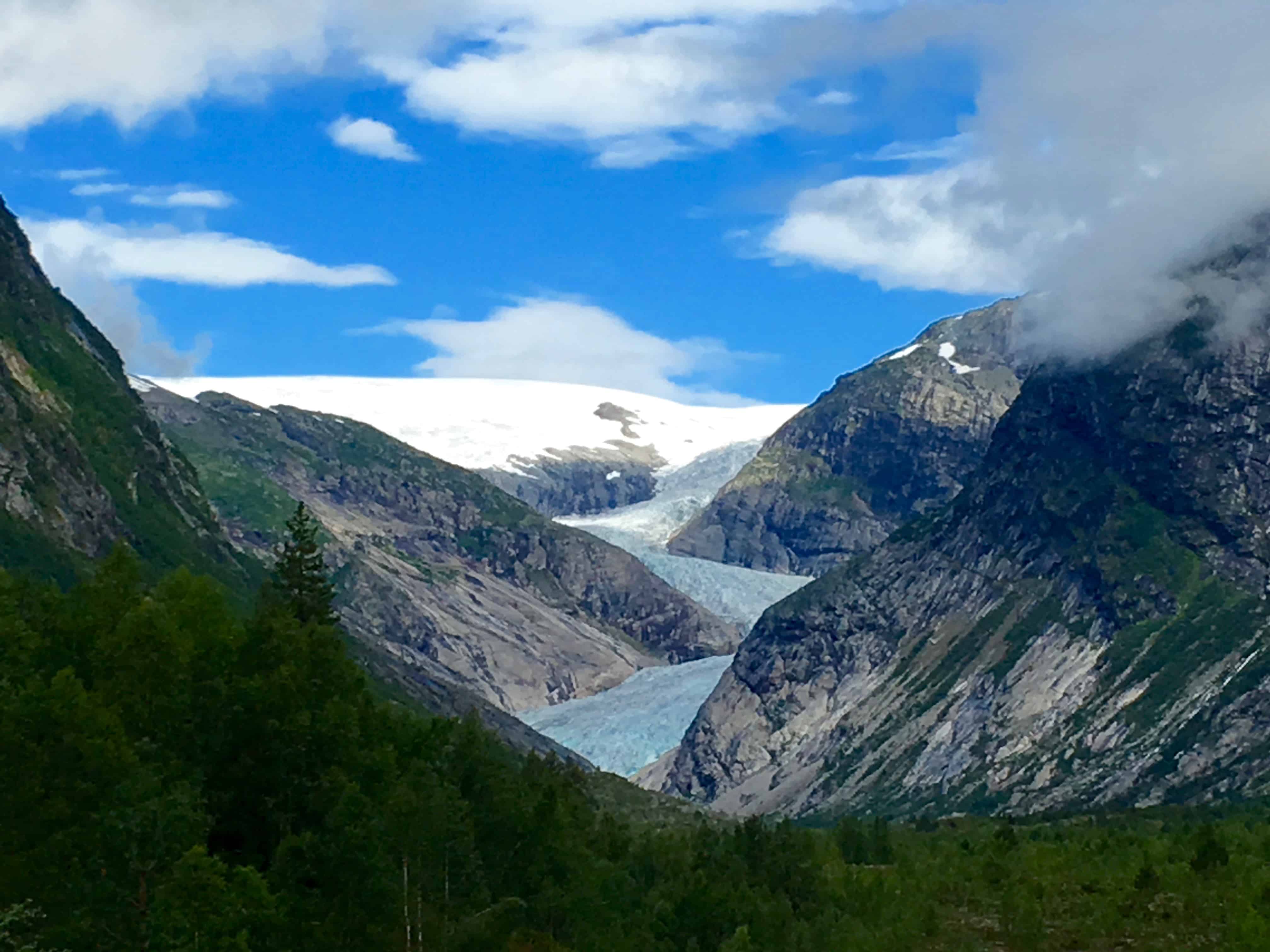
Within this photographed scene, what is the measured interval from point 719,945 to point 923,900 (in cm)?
2054

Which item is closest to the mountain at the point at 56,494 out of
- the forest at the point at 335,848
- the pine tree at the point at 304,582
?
the forest at the point at 335,848

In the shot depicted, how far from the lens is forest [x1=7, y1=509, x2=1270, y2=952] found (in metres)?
51.3

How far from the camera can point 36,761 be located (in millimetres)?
55469

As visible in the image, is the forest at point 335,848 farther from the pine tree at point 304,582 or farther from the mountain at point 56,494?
the mountain at point 56,494

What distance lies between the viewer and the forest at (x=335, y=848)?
51.3 meters

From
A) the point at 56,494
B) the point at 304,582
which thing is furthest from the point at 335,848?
→ the point at 56,494

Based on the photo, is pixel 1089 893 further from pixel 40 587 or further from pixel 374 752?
pixel 40 587

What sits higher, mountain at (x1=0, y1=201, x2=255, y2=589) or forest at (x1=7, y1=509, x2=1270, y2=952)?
mountain at (x1=0, y1=201, x2=255, y2=589)

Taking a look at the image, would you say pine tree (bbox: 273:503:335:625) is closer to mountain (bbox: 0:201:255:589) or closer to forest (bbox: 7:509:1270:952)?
forest (bbox: 7:509:1270:952)

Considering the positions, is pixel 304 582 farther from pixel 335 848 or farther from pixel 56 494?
pixel 56 494

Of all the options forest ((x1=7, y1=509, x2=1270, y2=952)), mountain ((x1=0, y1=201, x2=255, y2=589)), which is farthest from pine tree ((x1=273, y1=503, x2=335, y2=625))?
mountain ((x1=0, y1=201, x2=255, y2=589))

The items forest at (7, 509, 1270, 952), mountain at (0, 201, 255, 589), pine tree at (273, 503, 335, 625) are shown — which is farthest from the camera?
mountain at (0, 201, 255, 589)

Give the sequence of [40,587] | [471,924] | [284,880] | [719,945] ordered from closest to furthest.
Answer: [284,880], [471,924], [719,945], [40,587]

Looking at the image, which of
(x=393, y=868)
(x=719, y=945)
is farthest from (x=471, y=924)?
(x=719, y=945)
